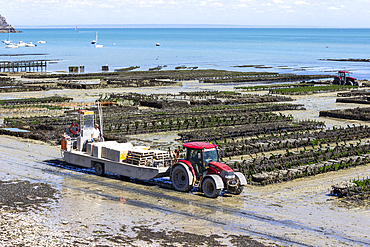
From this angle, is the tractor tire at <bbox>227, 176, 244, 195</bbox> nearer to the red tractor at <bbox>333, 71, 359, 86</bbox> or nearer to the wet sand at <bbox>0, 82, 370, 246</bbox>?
the wet sand at <bbox>0, 82, 370, 246</bbox>

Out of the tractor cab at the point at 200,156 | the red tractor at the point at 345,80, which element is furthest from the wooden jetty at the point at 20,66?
the tractor cab at the point at 200,156

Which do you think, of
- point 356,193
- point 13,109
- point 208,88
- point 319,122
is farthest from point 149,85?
point 356,193

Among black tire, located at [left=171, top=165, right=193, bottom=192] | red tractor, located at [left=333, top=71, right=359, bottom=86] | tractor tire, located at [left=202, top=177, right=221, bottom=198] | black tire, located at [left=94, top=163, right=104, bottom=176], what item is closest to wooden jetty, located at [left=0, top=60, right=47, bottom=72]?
red tractor, located at [left=333, top=71, right=359, bottom=86]

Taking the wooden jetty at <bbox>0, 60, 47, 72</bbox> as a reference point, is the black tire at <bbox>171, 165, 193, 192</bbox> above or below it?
below

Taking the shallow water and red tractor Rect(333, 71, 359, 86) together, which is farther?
red tractor Rect(333, 71, 359, 86)

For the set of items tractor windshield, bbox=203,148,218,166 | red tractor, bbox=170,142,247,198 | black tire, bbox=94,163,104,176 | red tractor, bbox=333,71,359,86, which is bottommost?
black tire, bbox=94,163,104,176

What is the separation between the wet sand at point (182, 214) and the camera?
1479 cm

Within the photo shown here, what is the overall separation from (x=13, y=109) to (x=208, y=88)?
28981 mm

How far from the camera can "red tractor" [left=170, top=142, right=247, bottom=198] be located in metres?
18.5

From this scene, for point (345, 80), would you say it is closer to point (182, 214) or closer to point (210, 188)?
point (210, 188)

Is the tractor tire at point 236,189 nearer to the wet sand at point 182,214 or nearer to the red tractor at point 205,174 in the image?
the red tractor at point 205,174

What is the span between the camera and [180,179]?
19.6 meters

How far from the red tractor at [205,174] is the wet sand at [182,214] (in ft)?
1.31

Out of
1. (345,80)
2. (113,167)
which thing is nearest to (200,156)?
(113,167)
